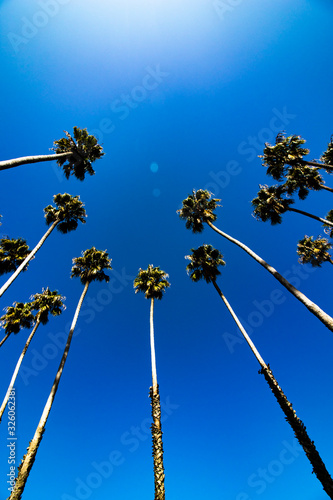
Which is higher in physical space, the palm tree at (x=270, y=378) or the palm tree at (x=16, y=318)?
the palm tree at (x=16, y=318)

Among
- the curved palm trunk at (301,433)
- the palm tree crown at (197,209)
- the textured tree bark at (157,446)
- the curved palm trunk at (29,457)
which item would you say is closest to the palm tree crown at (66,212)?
the palm tree crown at (197,209)

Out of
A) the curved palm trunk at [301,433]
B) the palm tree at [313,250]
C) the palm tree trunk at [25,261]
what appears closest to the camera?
the curved palm trunk at [301,433]

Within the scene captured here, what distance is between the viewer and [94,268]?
776 inches

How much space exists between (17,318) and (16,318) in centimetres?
9

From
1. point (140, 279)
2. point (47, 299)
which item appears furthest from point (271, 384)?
point (47, 299)

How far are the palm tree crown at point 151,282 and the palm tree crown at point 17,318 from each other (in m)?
11.8

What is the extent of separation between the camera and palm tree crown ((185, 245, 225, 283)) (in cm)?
1934

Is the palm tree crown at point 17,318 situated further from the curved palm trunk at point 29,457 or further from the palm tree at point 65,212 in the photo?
the curved palm trunk at point 29,457

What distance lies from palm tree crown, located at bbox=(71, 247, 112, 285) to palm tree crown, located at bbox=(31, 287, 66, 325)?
3.38m

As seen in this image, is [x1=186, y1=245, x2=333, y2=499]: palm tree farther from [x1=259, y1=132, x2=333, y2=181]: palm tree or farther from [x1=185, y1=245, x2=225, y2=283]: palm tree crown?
[x1=259, y1=132, x2=333, y2=181]: palm tree

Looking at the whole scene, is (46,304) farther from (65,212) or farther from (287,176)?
(287,176)

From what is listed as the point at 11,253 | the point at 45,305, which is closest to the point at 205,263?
the point at 45,305

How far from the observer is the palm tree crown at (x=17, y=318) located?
19875 millimetres

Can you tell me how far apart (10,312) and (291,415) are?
24625mm
